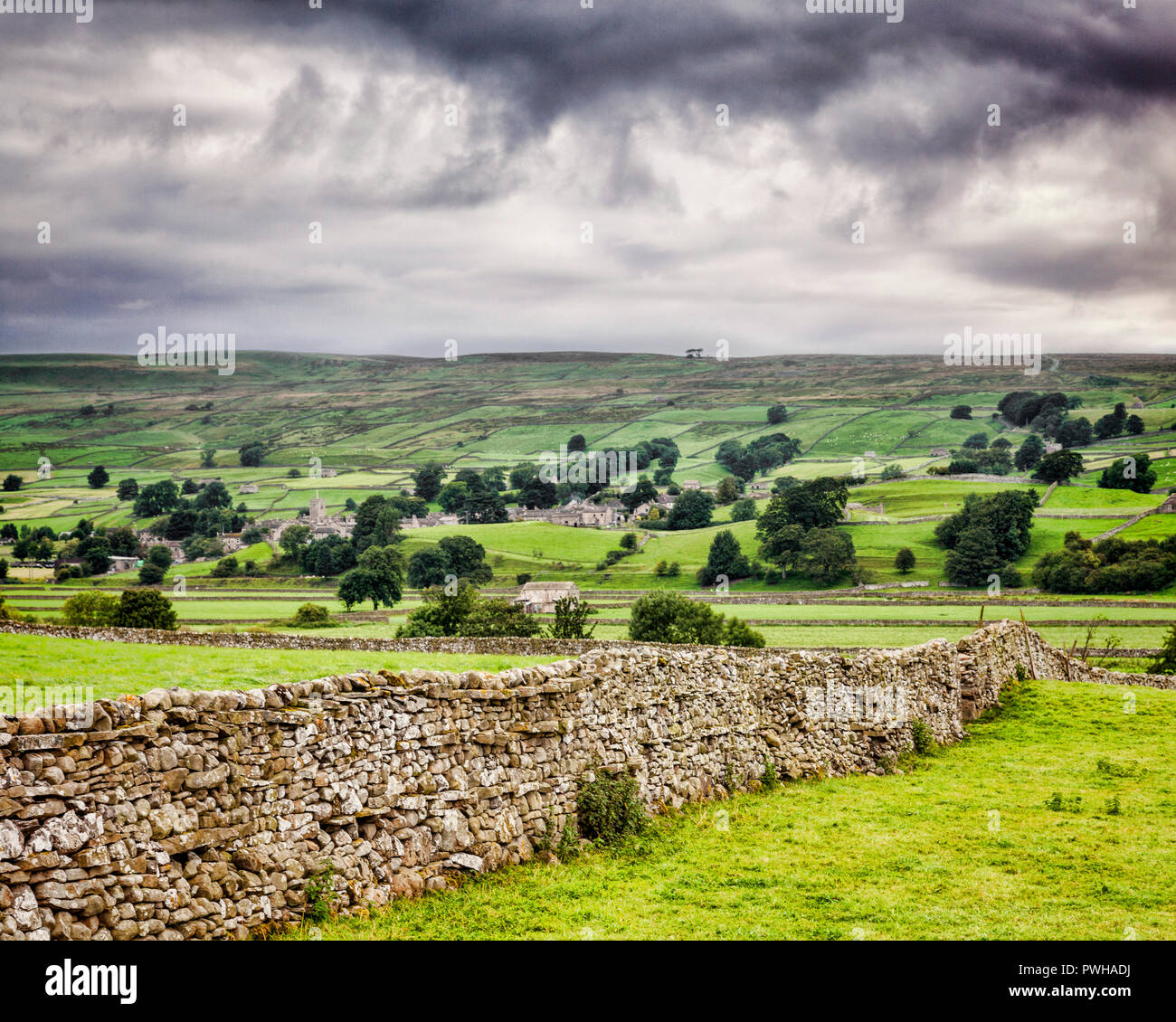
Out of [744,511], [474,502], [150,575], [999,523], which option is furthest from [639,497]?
[150,575]

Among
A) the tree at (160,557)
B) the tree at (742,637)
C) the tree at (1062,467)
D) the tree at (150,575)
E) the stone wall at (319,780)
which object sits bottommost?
the tree at (150,575)

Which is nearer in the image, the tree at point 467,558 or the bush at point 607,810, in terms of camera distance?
the bush at point 607,810

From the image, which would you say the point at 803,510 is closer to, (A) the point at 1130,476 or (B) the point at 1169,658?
(A) the point at 1130,476

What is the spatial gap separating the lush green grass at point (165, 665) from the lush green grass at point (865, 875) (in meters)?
8.86

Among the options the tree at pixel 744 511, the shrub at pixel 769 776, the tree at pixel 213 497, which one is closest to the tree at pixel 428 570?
the tree at pixel 744 511

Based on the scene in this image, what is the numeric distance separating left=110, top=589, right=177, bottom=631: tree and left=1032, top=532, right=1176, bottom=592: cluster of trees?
275ft

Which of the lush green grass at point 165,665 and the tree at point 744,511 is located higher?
the lush green grass at point 165,665

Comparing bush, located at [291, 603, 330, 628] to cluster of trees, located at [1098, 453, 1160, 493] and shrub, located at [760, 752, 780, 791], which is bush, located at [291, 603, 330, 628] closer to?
shrub, located at [760, 752, 780, 791]

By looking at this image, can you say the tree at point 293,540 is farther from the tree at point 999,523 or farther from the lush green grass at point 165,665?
the lush green grass at point 165,665

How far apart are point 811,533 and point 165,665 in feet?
352

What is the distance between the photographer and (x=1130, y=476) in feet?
492

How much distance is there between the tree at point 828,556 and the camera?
11562 centimetres

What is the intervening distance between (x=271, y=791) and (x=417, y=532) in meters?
155
